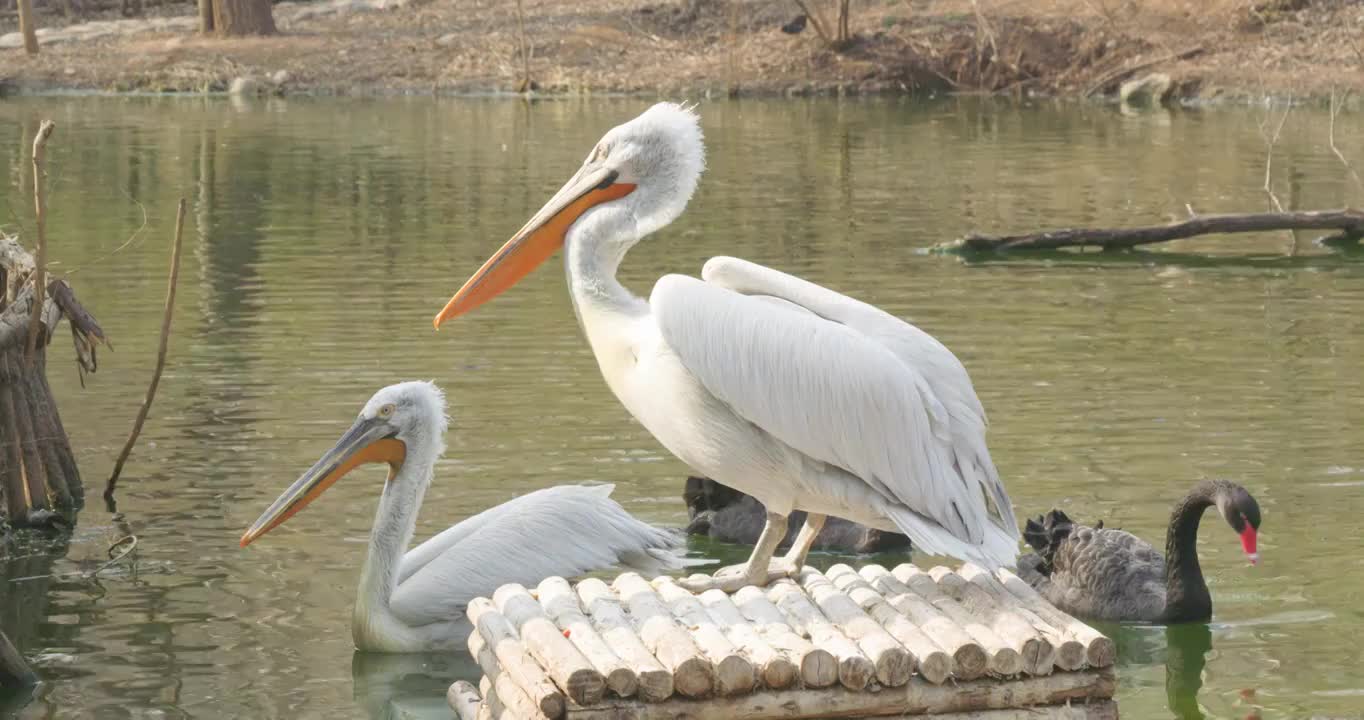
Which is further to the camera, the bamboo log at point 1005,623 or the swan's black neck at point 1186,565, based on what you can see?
the swan's black neck at point 1186,565

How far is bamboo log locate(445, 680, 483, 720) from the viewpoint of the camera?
465 cm

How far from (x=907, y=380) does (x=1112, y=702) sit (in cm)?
90

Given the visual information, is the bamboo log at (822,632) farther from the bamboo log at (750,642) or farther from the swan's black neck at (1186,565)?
the swan's black neck at (1186,565)

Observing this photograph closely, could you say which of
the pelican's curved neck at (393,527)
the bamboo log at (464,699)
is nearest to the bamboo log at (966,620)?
the bamboo log at (464,699)

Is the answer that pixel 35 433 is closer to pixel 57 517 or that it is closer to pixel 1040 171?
pixel 57 517

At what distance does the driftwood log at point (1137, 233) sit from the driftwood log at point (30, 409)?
6571mm

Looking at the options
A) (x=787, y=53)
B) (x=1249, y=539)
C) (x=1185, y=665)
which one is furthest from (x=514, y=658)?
(x=787, y=53)

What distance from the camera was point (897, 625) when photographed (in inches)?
163

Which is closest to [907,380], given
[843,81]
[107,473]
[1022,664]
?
[1022,664]

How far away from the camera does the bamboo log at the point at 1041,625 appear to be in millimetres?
3990

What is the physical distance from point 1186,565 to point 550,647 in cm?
222

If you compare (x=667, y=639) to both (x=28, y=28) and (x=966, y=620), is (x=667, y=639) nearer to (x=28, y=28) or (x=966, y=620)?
(x=966, y=620)

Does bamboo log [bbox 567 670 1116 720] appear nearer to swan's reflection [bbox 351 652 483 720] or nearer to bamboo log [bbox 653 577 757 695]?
bamboo log [bbox 653 577 757 695]

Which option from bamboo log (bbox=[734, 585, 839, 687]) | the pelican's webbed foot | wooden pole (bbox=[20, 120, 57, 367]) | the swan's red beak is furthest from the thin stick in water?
the swan's red beak
